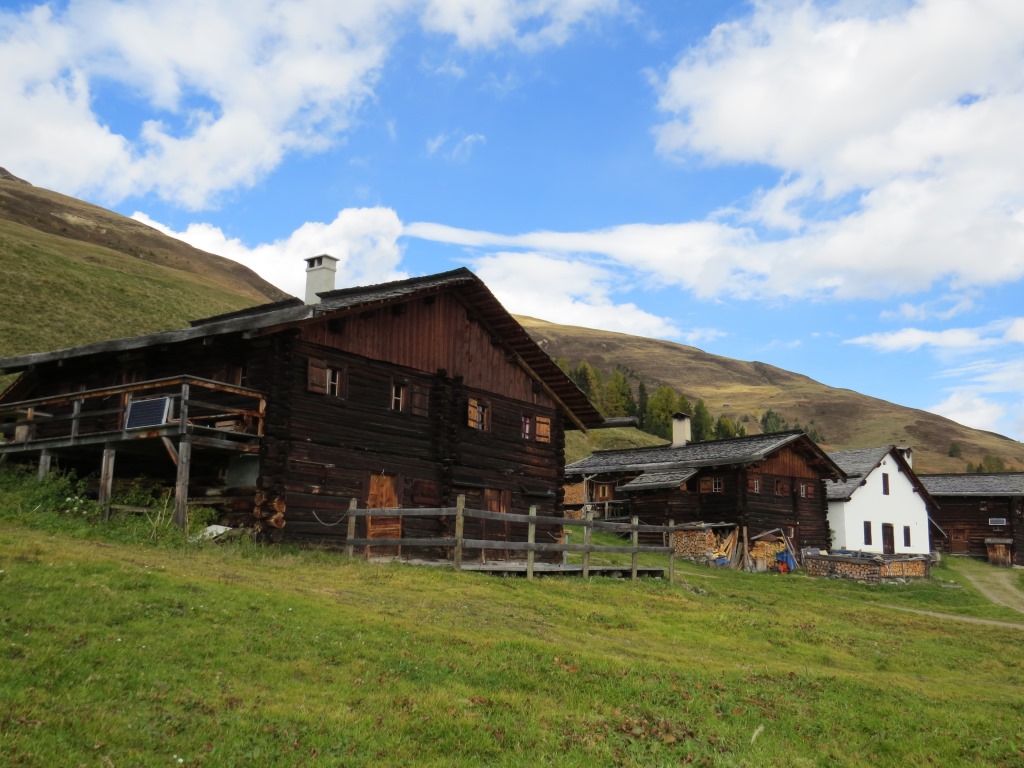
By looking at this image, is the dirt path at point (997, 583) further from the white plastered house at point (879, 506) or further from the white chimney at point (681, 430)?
the white chimney at point (681, 430)

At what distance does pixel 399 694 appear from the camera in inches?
397

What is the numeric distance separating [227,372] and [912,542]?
48.5 meters

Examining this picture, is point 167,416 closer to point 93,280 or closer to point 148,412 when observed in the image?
point 148,412

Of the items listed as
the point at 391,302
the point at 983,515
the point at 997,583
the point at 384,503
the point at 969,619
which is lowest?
the point at 969,619

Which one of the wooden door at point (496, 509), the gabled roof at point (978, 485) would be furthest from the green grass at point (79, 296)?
the gabled roof at point (978, 485)

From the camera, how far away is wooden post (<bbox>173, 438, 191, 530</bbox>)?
2089cm

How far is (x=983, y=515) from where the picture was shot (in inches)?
2525

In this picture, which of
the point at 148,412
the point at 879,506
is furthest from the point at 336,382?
the point at 879,506

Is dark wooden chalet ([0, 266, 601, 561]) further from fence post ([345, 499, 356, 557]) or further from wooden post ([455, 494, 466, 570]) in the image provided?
wooden post ([455, 494, 466, 570])

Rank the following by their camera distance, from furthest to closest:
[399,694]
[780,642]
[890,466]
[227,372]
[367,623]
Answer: [890,466], [227,372], [780,642], [367,623], [399,694]

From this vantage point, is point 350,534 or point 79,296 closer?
point 350,534

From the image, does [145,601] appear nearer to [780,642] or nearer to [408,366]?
[780,642]

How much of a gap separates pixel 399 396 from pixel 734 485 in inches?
955

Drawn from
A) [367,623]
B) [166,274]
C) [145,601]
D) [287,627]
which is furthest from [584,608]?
[166,274]
